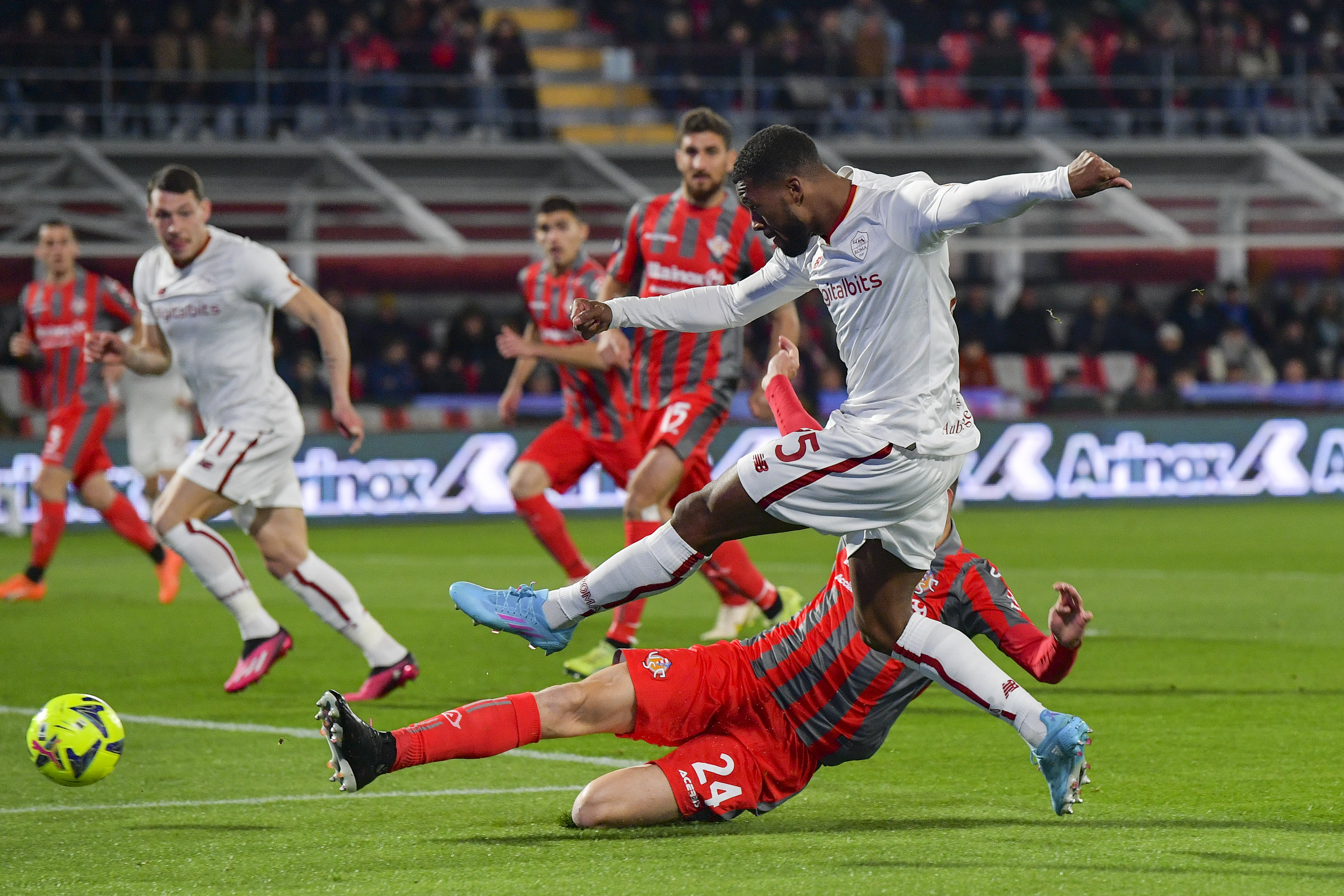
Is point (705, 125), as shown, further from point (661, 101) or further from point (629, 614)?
point (661, 101)

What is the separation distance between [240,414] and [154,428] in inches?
234

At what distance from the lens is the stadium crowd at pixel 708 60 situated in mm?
20812

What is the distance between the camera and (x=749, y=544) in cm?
1436

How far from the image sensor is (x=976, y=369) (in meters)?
20.5

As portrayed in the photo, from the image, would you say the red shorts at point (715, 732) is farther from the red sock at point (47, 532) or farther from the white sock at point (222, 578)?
the red sock at point (47, 532)

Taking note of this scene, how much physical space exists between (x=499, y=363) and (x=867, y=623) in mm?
14751

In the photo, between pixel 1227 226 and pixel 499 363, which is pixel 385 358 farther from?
pixel 1227 226

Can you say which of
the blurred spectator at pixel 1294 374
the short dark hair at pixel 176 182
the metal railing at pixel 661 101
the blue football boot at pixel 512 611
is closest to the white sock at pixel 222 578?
the short dark hair at pixel 176 182

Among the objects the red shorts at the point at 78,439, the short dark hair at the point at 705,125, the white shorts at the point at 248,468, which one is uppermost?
the short dark hair at the point at 705,125

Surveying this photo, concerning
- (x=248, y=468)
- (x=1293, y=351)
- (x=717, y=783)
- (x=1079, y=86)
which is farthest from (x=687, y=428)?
(x=1079, y=86)

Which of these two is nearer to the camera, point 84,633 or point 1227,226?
point 84,633

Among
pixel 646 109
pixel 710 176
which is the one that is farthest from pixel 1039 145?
pixel 710 176

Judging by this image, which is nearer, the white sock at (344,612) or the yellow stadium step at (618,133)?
the white sock at (344,612)

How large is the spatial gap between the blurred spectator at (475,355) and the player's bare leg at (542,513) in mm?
9791
